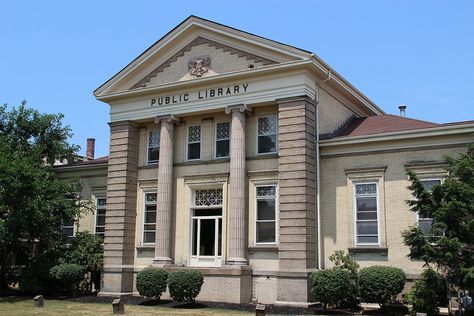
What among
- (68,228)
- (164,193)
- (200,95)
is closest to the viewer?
(200,95)

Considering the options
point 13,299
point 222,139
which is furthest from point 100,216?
point 222,139

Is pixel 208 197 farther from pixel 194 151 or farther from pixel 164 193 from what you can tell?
pixel 194 151

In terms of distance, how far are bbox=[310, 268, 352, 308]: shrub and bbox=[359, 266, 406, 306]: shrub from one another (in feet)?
1.82

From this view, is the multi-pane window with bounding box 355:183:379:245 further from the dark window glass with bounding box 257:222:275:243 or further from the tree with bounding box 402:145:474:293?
the tree with bounding box 402:145:474:293

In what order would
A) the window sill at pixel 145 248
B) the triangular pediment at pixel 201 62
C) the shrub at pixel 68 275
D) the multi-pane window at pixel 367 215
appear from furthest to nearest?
1. the window sill at pixel 145 248
2. the shrub at pixel 68 275
3. the triangular pediment at pixel 201 62
4. the multi-pane window at pixel 367 215

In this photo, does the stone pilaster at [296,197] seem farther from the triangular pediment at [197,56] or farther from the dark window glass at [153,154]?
the dark window glass at [153,154]

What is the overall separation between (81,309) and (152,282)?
3114 mm

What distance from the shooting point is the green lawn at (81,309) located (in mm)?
20625

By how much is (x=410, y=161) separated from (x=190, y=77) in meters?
10.5

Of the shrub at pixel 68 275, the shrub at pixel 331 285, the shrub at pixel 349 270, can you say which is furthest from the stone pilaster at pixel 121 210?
the shrub at pixel 349 270

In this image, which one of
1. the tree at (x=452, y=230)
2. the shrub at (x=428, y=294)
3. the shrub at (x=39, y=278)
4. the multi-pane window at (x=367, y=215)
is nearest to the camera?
the tree at (x=452, y=230)

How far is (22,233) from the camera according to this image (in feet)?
90.6

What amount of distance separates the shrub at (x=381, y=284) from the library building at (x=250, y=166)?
4.22 feet

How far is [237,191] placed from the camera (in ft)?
78.6
